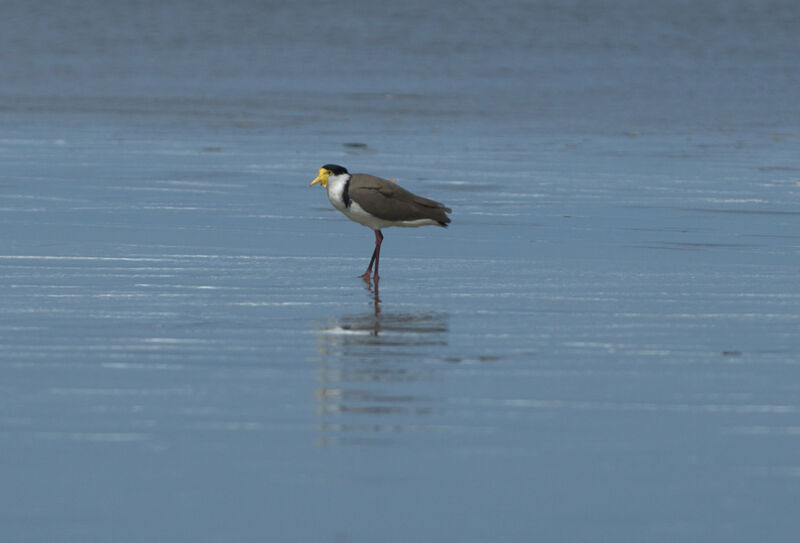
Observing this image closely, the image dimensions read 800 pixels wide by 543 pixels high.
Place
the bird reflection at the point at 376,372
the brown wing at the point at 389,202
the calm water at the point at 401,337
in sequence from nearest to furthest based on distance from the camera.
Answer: the calm water at the point at 401,337
the bird reflection at the point at 376,372
the brown wing at the point at 389,202

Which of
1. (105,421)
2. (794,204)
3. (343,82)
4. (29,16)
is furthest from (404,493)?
(29,16)

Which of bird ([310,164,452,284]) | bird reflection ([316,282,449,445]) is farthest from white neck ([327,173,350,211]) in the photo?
bird reflection ([316,282,449,445])

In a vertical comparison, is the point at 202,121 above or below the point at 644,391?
above

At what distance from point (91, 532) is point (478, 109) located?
23857 millimetres

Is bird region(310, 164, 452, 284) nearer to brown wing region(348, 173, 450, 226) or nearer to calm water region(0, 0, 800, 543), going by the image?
brown wing region(348, 173, 450, 226)

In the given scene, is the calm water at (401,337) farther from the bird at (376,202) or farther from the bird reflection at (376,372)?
A: the bird at (376,202)

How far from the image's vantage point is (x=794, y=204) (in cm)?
1520

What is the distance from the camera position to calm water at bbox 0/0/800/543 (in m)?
5.58

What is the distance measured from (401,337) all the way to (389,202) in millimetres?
2919

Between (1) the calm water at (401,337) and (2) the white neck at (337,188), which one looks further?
(2) the white neck at (337,188)

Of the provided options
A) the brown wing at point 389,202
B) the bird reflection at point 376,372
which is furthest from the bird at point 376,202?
the bird reflection at point 376,372

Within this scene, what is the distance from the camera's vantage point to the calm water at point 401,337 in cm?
558

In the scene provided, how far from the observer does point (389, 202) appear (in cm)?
1140

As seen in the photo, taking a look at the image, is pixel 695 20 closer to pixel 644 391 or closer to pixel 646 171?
pixel 646 171
